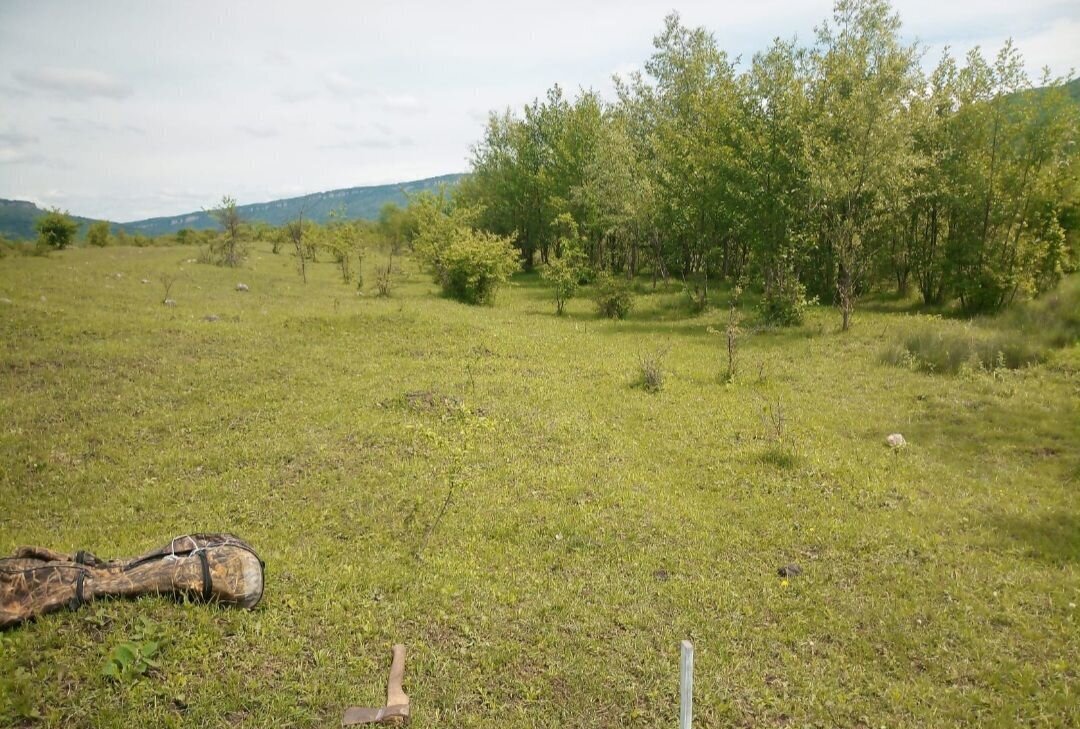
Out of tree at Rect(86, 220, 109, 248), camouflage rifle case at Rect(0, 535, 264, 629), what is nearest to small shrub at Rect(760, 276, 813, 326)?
camouflage rifle case at Rect(0, 535, 264, 629)

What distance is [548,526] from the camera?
8031 mm

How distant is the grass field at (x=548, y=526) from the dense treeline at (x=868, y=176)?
7384 mm

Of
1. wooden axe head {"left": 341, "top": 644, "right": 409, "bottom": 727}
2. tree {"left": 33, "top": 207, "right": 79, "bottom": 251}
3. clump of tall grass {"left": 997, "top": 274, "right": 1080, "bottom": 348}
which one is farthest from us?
tree {"left": 33, "top": 207, "right": 79, "bottom": 251}

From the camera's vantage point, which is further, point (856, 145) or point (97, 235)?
point (97, 235)

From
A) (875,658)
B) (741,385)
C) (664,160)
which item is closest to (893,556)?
(875,658)

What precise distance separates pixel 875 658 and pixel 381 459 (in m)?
7.41

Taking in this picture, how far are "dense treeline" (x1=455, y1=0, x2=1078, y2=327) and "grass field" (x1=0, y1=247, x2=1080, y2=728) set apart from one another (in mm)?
7384

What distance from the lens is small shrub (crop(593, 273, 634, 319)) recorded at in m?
24.5

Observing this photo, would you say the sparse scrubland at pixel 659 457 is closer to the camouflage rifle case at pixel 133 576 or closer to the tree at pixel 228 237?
the camouflage rifle case at pixel 133 576

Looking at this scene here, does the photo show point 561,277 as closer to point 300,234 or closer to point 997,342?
point 997,342

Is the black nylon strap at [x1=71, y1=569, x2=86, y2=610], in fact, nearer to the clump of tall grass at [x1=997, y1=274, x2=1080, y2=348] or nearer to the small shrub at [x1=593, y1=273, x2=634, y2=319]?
the clump of tall grass at [x1=997, y1=274, x2=1080, y2=348]

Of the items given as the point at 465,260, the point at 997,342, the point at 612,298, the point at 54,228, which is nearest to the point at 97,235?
the point at 54,228

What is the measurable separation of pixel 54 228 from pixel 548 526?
4934cm

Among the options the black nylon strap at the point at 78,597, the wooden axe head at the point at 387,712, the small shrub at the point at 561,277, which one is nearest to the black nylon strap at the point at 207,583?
the black nylon strap at the point at 78,597
